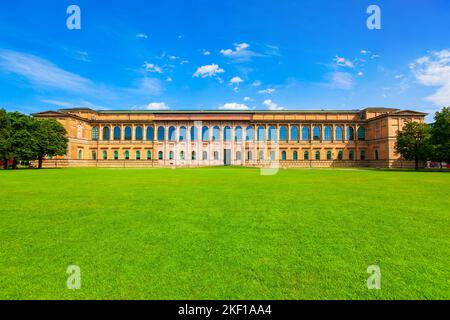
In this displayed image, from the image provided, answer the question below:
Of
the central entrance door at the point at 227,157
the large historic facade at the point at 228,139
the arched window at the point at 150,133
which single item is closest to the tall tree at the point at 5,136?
the large historic facade at the point at 228,139

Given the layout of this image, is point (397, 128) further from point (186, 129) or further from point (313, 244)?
point (313, 244)

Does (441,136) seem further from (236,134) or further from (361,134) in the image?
(236,134)

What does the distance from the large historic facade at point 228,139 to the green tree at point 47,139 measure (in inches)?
638

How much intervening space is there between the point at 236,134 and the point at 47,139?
135ft

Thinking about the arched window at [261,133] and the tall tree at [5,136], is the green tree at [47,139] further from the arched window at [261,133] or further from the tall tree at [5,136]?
the arched window at [261,133]

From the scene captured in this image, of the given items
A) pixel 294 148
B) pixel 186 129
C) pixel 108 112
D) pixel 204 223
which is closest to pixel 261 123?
pixel 294 148

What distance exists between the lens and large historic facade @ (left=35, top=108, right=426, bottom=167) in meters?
65.0

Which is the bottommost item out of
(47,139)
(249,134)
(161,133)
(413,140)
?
(413,140)

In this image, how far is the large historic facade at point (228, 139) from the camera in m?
65.0

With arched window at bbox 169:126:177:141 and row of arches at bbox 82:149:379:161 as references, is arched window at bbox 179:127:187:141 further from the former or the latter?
row of arches at bbox 82:149:379:161

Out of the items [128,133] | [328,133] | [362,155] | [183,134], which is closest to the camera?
[362,155]

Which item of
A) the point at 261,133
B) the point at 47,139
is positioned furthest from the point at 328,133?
→ the point at 47,139

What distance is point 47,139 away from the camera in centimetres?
4541

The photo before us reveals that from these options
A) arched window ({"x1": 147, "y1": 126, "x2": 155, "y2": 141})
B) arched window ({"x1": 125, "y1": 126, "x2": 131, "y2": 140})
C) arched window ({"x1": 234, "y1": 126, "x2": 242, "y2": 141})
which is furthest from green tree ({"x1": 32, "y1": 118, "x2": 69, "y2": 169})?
arched window ({"x1": 234, "y1": 126, "x2": 242, "y2": 141})
